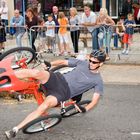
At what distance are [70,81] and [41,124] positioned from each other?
0.77m

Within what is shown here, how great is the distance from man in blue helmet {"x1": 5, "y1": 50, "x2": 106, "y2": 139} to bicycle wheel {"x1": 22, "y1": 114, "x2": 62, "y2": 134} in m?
0.07

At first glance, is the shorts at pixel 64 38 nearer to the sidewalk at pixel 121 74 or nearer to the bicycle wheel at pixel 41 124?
the sidewalk at pixel 121 74

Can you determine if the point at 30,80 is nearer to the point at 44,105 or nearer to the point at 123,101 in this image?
the point at 44,105

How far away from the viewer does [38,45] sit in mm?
13344

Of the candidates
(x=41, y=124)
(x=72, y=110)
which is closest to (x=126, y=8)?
(x=72, y=110)

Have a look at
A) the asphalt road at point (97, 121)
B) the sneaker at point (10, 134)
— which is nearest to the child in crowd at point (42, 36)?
the asphalt road at point (97, 121)

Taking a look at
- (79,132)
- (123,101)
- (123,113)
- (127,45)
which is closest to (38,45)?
(127,45)

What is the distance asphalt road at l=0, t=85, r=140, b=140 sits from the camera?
652cm

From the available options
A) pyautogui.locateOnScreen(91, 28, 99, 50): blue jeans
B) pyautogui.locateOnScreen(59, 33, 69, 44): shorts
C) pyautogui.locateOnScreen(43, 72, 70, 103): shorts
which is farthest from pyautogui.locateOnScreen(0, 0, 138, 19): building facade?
pyautogui.locateOnScreen(43, 72, 70, 103): shorts

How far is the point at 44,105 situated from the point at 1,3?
14.7m

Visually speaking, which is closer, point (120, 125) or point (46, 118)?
point (46, 118)

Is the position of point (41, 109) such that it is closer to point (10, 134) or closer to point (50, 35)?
A: point (10, 134)

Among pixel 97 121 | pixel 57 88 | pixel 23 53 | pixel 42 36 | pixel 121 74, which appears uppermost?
pixel 23 53

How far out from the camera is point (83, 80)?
6578mm
